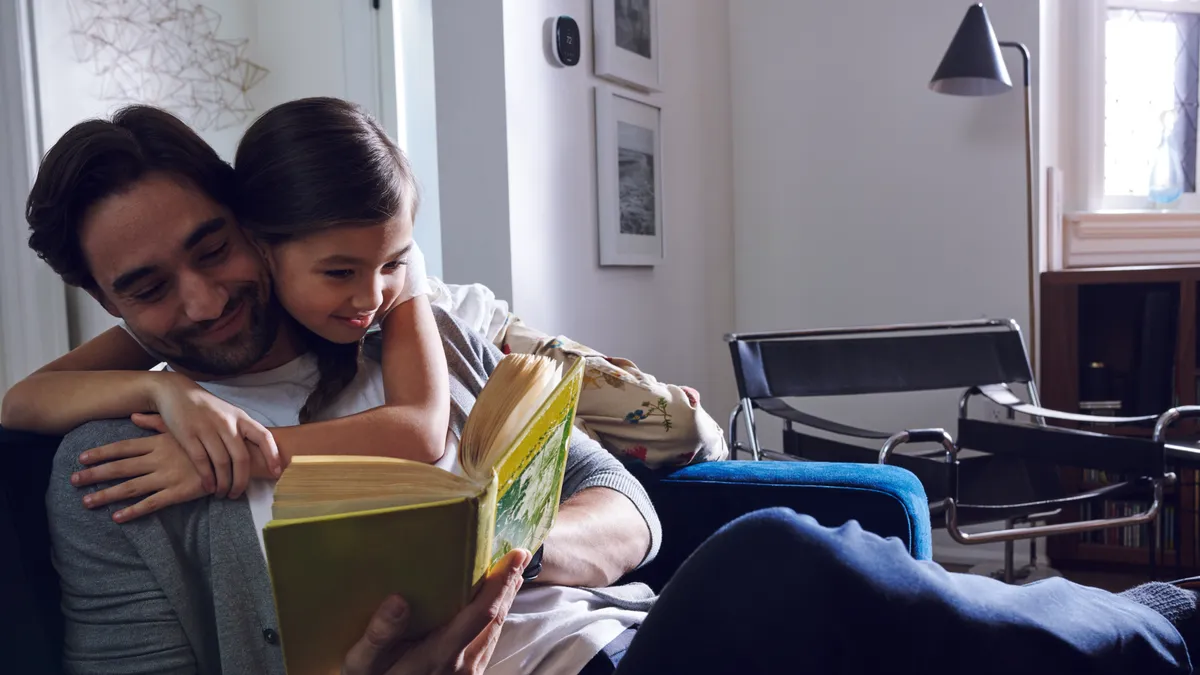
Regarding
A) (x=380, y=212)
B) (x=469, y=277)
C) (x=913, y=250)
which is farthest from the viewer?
(x=913, y=250)

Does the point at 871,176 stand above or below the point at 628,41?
below

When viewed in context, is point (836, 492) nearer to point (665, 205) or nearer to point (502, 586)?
point (502, 586)

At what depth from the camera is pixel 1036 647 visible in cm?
57

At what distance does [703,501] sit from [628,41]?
1580 millimetres

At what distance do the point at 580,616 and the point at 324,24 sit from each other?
259 centimetres

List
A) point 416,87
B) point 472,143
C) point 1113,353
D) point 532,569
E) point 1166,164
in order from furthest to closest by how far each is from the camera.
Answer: point 1166,164
point 1113,353
point 416,87
point 472,143
point 532,569

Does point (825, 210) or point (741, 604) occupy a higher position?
point (825, 210)

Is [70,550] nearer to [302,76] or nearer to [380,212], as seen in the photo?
[380,212]

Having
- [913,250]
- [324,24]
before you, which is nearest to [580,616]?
[913,250]

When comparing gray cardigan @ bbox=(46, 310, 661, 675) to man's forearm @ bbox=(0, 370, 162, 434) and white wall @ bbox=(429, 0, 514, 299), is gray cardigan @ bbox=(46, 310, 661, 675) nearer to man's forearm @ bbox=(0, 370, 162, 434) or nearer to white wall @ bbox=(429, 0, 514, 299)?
man's forearm @ bbox=(0, 370, 162, 434)

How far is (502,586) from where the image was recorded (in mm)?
756

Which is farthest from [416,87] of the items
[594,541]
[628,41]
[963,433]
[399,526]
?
[399,526]

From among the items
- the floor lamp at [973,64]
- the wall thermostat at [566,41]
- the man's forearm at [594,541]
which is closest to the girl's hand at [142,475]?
the man's forearm at [594,541]

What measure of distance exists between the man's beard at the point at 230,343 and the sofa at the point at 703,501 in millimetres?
140
